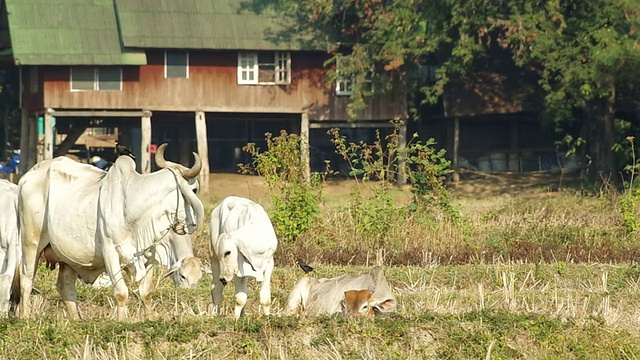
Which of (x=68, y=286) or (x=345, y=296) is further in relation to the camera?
(x=68, y=286)

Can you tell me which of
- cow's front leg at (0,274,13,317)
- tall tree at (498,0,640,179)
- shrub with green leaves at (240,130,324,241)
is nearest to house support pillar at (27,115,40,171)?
tall tree at (498,0,640,179)

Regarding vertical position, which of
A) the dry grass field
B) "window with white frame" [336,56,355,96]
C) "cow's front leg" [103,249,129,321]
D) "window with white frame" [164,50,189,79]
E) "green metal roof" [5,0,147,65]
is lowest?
the dry grass field

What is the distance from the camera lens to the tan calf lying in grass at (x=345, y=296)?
1175 cm

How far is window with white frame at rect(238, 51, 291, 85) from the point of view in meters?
38.2

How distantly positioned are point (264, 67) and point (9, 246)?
26020mm

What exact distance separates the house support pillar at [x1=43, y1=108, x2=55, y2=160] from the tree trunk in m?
15.3

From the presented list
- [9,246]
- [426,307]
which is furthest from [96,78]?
[426,307]

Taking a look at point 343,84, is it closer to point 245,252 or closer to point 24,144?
point 24,144

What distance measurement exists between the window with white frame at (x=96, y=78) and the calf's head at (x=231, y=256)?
26.2 m

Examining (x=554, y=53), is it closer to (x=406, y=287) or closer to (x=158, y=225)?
(x=406, y=287)

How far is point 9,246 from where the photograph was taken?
1281 centimetres

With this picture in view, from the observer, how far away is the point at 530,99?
38438 millimetres

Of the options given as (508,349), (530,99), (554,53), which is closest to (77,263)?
(508,349)

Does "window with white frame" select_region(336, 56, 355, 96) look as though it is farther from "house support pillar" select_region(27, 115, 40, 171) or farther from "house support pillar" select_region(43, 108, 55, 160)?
"house support pillar" select_region(27, 115, 40, 171)
